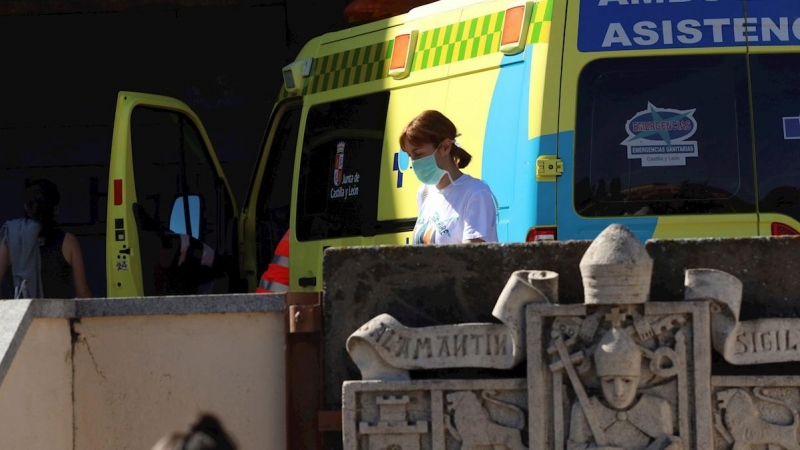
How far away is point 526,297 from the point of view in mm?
5141

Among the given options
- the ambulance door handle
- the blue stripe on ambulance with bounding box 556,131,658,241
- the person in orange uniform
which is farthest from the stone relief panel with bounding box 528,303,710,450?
the person in orange uniform

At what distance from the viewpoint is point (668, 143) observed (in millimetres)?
6836

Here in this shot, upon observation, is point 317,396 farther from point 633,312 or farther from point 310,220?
point 310,220

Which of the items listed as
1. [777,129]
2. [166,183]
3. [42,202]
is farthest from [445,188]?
[166,183]

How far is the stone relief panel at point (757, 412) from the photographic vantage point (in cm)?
506

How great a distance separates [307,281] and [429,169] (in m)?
2.50

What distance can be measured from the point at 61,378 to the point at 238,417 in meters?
0.63

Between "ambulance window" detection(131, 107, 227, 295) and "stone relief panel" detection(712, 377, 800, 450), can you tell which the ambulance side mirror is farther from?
"stone relief panel" detection(712, 377, 800, 450)

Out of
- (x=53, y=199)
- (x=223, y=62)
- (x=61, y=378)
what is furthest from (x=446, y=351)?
(x=223, y=62)

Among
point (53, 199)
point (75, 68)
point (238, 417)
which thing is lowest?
point (238, 417)

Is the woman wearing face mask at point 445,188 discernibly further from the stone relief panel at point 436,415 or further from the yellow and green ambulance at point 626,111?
the stone relief panel at point 436,415

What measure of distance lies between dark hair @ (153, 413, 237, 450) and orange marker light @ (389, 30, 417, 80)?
4048mm

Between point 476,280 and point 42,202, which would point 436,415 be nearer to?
point 476,280

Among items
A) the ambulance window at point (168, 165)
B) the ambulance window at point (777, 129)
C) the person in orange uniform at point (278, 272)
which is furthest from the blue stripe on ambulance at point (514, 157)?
the ambulance window at point (168, 165)
